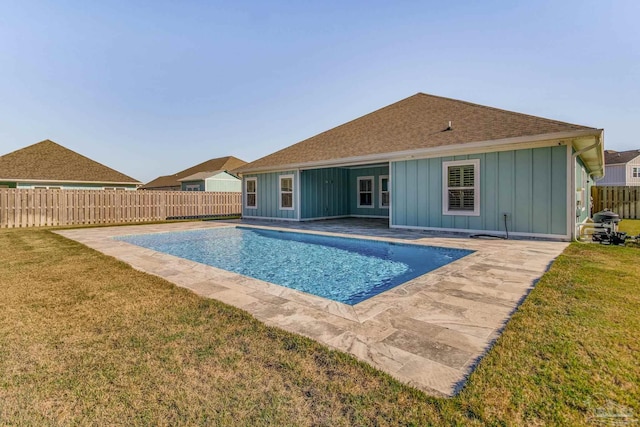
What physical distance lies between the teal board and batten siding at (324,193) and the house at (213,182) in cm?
1365

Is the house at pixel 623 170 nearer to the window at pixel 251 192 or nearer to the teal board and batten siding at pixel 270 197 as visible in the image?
the teal board and batten siding at pixel 270 197

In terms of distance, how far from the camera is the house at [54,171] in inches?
741

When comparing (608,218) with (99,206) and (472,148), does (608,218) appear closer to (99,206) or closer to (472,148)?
(472,148)

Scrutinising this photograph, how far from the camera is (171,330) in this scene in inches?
113

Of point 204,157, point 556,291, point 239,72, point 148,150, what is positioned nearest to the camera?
point 556,291

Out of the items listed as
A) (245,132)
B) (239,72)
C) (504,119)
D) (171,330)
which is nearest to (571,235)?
(504,119)

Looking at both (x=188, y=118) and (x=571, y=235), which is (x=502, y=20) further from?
(x=188, y=118)

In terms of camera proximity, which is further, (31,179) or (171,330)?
(31,179)

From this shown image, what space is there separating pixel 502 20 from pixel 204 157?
40.2 meters

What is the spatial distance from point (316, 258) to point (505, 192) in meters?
5.66

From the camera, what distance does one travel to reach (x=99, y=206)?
50.6 ft

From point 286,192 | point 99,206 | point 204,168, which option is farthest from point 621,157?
point 204,168

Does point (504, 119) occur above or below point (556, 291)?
above

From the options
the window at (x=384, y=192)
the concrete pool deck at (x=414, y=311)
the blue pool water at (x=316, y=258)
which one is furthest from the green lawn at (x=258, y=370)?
the window at (x=384, y=192)
